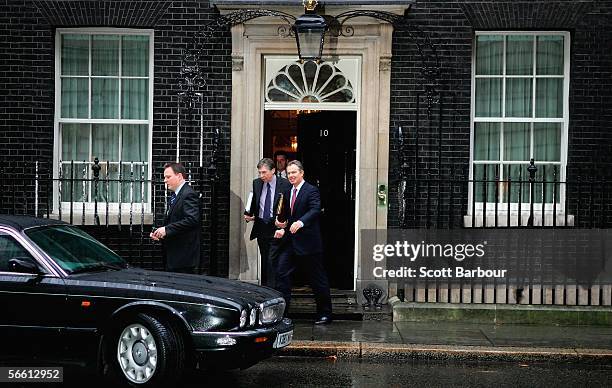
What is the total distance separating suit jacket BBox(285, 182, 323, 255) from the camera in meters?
11.0

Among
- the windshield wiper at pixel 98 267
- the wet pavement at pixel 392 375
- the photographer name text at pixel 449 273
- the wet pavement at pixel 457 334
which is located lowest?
the wet pavement at pixel 392 375

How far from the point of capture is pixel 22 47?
12508 mm

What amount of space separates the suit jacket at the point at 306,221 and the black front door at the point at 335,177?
1.85 meters

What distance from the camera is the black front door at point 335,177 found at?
42.2ft

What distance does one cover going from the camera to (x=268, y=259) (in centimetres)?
1126

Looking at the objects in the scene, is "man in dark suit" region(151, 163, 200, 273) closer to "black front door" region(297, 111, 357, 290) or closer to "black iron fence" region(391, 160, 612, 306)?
"black iron fence" region(391, 160, 612, 306)

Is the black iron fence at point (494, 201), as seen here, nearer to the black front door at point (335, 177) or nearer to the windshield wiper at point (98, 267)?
the black front door at point (335, 177)

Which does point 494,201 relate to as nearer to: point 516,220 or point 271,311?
point 516,220

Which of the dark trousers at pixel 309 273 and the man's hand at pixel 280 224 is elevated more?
→ the man's hand at pixel 280 224

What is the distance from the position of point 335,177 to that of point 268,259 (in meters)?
2.17

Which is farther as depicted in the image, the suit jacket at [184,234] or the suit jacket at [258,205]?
the suit jacket at [258,205]

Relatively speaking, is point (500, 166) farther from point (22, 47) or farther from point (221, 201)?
point (22, 47)

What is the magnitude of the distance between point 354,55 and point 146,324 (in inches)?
237

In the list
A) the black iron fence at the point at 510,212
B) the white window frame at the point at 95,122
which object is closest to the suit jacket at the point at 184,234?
the white window frame at the point at 95,122
